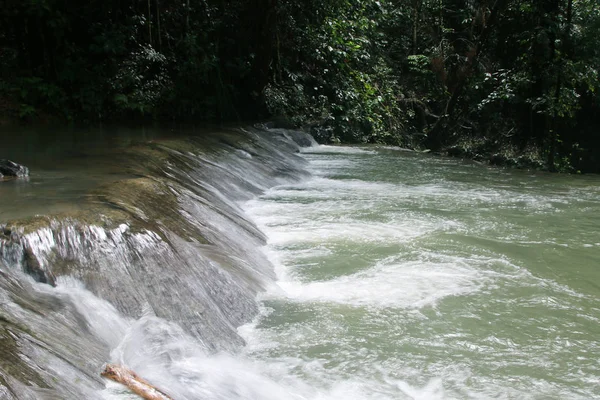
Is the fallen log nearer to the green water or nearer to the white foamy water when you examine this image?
the white foamy water

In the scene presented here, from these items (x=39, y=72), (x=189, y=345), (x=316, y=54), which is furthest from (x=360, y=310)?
(x=316, y=54)

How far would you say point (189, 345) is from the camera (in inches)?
161

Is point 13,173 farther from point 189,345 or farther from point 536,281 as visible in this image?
point 536,281

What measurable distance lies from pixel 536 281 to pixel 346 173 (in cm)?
676

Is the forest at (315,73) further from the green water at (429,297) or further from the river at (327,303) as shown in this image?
the river at (327,303)

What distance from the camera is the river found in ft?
12.6

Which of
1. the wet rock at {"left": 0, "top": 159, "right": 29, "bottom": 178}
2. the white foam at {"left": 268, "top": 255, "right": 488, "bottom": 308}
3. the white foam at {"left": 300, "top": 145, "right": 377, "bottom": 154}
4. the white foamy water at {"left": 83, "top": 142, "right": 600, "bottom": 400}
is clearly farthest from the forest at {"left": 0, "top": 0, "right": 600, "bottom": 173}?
the white foam at {"left": 268, "top": 255, "right": 488, "bottom": 308}

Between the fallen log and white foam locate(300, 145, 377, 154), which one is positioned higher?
white foam locate(300, 145, 377, 154)

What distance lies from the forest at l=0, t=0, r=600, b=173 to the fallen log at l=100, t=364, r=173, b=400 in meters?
11.3

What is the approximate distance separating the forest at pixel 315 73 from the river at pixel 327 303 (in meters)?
7.37

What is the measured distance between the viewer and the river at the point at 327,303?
3836mm

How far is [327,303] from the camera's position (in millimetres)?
5246

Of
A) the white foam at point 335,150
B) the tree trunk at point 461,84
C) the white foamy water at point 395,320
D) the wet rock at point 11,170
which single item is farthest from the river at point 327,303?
the tree trunk at point 461,84

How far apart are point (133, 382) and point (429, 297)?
2995 mm
